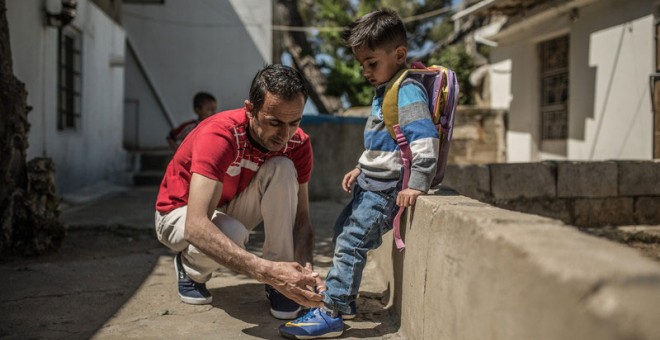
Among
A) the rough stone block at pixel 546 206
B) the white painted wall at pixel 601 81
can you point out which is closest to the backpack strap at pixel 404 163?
the rough stone block at pixel 546 206

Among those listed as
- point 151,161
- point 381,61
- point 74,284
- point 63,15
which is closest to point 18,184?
point 74,284

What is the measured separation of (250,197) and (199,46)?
9605 millimetres

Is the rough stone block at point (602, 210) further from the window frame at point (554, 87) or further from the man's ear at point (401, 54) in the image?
the window frame at point (554, 87)

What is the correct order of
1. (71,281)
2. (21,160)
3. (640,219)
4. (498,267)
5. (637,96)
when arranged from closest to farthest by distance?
(498,267)
(71,281)
(21,160)
(640,219)
(637,96)

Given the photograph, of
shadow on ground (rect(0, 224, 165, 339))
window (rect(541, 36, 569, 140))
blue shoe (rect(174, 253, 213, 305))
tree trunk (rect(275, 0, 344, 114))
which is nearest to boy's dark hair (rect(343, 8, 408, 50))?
blue shoe (rect(174, 253, 213, 305))

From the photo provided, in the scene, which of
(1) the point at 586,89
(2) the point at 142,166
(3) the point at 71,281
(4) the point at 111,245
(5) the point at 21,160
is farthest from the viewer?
(2) the point at 142,166

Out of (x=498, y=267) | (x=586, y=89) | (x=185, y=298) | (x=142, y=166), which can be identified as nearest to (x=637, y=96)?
(x=586, y=89)

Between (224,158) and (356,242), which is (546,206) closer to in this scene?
(356,242)

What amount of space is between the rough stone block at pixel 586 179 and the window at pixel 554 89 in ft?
13.4

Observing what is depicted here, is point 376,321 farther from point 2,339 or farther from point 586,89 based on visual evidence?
point 586,89

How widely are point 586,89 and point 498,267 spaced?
7818 millimetres

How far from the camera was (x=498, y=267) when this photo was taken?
1355mm

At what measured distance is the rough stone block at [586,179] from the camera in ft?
18.2

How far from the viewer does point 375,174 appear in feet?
8.66
